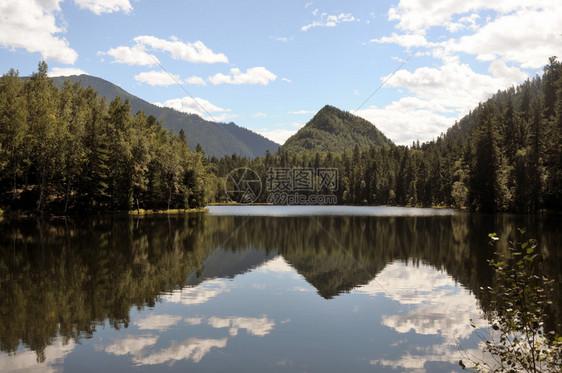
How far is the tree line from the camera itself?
6712cm

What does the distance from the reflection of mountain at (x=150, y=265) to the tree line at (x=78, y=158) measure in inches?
1102

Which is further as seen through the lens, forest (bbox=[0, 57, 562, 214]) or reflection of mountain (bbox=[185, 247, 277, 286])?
forest (bbox=[0, 57, 562, 214])

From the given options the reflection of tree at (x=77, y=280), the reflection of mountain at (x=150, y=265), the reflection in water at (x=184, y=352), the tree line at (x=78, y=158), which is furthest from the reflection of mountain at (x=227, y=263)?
the tree line at (x=78, y=158)

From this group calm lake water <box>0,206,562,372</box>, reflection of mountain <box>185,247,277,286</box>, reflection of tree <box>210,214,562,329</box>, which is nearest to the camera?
calm lake water <box>0,206,562,372</box>

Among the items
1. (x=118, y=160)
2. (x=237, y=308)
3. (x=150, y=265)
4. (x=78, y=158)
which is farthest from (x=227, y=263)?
(x=118, y=160)

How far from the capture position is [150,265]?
84.7ft

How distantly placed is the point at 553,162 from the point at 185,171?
85863 millimetres

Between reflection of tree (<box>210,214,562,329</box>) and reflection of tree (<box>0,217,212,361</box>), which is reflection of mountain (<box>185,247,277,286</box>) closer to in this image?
reflection of tree (<box>0,217,212,361</box>)

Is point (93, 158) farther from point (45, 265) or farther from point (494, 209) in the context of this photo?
point (494, 209)

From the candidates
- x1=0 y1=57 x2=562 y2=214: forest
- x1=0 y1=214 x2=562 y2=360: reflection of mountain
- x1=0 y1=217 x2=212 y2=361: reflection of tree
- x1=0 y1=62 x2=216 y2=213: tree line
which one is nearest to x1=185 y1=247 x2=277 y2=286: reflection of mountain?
x1=0 y1=214 x2=562 y2=360: reflection of mountain

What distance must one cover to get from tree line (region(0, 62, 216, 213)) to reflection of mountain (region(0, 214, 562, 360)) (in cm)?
2799

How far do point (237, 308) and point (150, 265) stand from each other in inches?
419

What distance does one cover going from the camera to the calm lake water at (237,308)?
38.7 feet

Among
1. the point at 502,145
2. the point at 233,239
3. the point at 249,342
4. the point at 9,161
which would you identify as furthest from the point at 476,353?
the point at 502,145
